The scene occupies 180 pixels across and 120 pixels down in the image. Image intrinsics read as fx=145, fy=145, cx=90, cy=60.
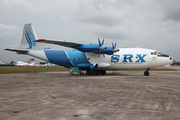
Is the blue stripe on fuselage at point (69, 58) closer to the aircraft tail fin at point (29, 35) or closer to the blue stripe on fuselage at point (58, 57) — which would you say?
the blue stripe on fuselage at point (58, 57)

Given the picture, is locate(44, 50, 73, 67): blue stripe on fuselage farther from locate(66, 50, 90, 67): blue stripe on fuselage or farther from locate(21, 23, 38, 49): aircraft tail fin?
locate(21, 23, 38, 49): aircraft tail fin

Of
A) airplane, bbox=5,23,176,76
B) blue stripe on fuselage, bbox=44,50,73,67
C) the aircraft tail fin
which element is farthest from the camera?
the aircraft tail fin

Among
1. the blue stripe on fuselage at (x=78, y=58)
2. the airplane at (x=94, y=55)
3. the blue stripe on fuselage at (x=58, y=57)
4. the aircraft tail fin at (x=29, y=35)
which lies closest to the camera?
the airplane at (x=94, y=55)

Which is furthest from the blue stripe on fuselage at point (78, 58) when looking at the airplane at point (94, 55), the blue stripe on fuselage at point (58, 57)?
the blue stripe on fuselage at point (58, 57)

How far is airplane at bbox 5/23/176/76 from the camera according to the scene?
2369 cm

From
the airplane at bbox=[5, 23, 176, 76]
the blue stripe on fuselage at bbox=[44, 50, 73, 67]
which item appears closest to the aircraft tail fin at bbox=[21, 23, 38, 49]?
the airplane at bbox=[5, 23, 176, 76]

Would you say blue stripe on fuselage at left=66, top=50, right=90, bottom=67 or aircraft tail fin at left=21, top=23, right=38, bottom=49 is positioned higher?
aircraft tail fin at left=21, top=23, right=38, bottom=49

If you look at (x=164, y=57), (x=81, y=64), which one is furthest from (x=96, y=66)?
(x=164, y=57)

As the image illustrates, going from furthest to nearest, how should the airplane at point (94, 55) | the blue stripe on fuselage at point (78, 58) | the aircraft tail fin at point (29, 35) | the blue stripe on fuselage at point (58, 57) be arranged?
the aircraft tail fin at point (29, 35) < the blue stripe on fuselage at point (58, 57) < the blue stripe on fuselage at point (78, 58) < the airplane at point (94, 55)

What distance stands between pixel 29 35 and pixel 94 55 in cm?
1377

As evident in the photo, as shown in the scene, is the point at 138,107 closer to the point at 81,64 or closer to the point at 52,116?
the point at 52,116

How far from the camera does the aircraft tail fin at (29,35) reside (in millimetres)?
28328

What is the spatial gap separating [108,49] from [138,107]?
18.3m

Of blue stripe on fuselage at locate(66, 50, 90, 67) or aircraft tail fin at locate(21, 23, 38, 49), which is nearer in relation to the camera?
blue stripe on fuselage at locate(66, 50, 90, 67)
